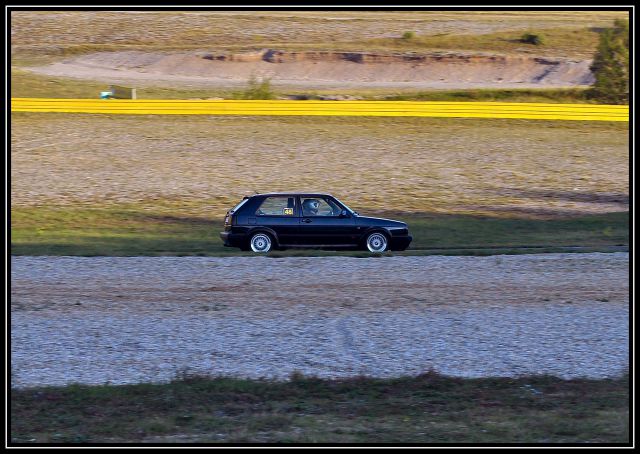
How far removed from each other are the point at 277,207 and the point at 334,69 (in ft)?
93.1

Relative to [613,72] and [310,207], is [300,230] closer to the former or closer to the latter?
[310,207]

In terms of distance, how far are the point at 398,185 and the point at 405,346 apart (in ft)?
43.6

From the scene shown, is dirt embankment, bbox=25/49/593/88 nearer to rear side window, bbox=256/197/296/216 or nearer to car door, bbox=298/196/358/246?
rear side window, bbox=256/197/296/216

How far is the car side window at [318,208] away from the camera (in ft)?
55.0

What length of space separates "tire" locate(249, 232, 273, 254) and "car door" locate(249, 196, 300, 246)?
19 cm

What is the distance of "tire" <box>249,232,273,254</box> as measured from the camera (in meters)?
16.6

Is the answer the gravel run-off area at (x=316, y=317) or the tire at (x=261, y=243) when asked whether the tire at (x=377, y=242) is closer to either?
the gravel run-off area at (x=316, y=317)

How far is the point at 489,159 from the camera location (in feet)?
83.3

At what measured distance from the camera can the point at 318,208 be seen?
55.0 ft

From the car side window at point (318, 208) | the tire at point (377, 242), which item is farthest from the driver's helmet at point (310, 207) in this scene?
the tire at point (377, 242)

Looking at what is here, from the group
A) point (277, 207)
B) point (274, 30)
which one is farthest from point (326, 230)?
point (274, 30)

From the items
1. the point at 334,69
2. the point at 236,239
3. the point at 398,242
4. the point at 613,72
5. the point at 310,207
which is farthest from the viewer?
the point at 334,69

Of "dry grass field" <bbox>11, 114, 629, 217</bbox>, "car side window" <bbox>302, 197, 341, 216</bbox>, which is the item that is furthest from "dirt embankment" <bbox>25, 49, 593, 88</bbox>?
"car side window" <bbox>302, 197, 341, 216</bbox>

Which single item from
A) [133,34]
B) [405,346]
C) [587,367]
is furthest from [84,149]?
[133,34]
